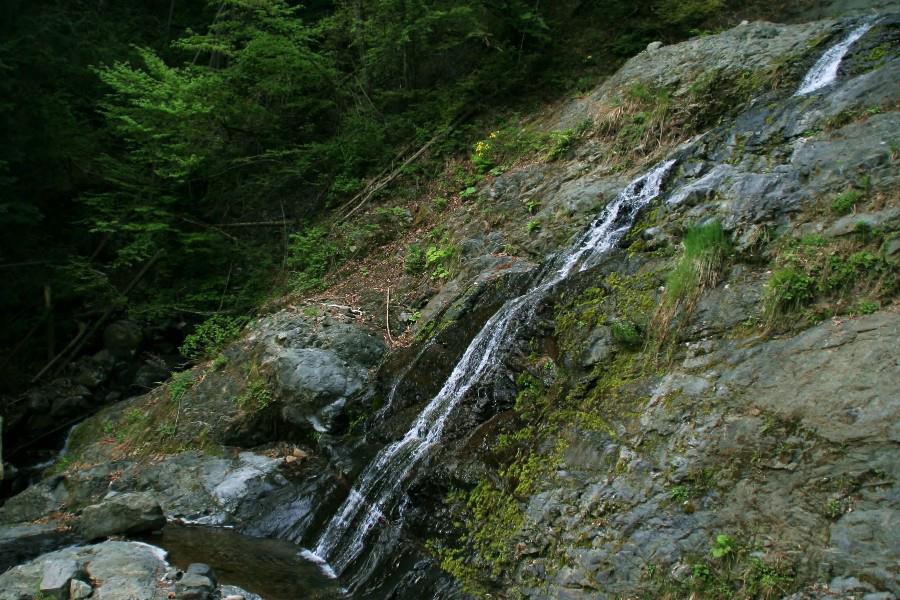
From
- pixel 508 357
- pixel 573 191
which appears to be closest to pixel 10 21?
pixel 573 191

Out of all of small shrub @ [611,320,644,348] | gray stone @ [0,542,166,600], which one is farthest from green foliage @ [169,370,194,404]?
small shrub @ [611,320,644,348]

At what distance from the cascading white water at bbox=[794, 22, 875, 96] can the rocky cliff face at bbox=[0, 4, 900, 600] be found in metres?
0.22

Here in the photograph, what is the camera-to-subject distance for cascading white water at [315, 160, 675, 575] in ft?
20.6

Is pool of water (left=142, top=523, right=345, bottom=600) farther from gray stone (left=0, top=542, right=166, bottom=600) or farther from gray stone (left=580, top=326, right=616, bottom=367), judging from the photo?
gray stone (left=580, top=326, right=616, bottom=367)

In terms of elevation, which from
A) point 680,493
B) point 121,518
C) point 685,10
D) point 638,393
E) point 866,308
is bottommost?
point 680,493

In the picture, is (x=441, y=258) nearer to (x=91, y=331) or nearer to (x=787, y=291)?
(x=787, y=291)

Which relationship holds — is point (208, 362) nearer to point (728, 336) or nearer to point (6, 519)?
point (6, 519)

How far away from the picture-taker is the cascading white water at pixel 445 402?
6270 mm

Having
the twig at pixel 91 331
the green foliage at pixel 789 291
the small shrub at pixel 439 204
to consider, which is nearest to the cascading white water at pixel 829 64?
the green foliage at pixel 789 291

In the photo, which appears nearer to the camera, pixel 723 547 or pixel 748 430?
pixel 723 547

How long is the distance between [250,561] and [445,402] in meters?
2.59

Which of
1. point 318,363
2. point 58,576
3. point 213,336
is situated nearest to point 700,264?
point 318,363

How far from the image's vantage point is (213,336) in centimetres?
1112

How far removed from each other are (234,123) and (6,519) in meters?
7.90
